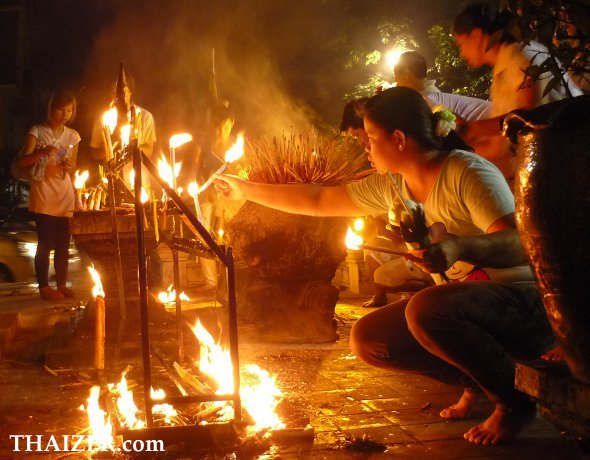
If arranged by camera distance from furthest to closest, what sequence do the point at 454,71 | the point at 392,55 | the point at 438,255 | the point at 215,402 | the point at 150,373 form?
the point at 392,55, the point at 454,71, the point at 215,402, the point at 150,373, the point at 438,255

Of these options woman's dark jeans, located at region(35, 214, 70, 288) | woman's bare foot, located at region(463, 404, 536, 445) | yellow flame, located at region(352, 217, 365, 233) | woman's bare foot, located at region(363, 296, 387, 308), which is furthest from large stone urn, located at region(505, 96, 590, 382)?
woman's dark jeans, located at region(35, 214, 70, 288)

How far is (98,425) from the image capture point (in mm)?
3762

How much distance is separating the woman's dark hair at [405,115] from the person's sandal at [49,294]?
5.80m

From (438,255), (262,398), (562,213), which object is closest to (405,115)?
(438,255)

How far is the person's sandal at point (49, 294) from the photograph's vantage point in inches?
327

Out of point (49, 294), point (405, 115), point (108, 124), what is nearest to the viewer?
point (405, 115)

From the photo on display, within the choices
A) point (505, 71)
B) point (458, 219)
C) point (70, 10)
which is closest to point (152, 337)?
point (458, 219)

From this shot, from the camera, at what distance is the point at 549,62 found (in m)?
2.83

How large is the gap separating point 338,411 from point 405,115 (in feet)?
6.22

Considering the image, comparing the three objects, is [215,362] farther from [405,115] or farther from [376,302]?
[376,302]

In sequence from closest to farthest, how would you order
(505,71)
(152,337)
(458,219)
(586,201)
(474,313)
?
1. (586,201)
2. (474,313)
3. (458,219)
4. (505,71)
5. (152,337)

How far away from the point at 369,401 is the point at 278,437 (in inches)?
39.8

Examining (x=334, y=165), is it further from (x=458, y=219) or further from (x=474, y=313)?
(x=474, y=313)

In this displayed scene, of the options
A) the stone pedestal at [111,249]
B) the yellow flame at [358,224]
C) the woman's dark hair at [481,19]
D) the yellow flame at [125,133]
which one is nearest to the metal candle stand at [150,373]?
the yellow flame at [125,133]
